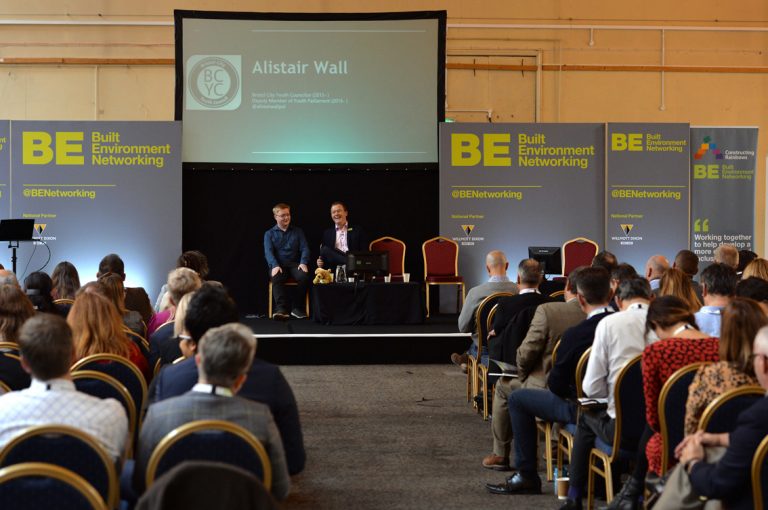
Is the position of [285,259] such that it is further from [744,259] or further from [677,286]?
[677,286]

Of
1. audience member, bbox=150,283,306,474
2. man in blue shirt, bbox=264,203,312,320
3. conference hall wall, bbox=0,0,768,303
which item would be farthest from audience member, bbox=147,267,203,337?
conference hall wall, bbox=0,0,768,303

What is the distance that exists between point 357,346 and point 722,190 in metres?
5.63

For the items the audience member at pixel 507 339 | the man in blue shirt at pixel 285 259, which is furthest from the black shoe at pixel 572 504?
the man in blue shirt at pixel 285 259

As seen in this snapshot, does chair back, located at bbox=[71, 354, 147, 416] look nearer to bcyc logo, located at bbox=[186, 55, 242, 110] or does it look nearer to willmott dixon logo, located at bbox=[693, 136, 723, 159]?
bcyc logo, located at bbox=[186, 55, 242, 110]

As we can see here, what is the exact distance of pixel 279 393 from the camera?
10.4 ft

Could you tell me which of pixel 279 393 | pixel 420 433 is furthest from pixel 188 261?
pixel 279 393

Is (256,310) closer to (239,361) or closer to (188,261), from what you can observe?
(188,261)

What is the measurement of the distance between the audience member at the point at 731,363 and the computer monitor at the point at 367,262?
6.80 metres

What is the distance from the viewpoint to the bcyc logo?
11.0 meters

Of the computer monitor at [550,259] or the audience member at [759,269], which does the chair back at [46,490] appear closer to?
the audience member at [759,269]

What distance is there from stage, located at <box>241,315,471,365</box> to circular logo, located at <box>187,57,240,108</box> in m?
3.32

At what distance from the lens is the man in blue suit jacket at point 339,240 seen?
10719 millimetres

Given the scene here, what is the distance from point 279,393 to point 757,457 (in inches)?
60.3

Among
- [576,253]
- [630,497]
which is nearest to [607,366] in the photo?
[630,497]
